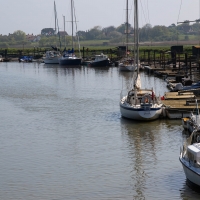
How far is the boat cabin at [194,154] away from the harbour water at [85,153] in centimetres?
137

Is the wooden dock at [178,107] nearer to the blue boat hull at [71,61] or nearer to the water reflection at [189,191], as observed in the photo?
the water reflection at [189,191]

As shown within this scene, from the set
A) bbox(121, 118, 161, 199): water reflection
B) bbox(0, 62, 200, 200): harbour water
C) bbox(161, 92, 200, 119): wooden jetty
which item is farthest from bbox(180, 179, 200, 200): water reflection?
bbox(161, 92, 200, 119): wooden jetty

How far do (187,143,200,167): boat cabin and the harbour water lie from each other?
1.37 metres

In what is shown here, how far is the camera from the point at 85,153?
102ft

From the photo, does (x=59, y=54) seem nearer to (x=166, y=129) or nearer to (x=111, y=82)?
(x=111, y=82)

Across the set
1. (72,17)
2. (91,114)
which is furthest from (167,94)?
(72,17)

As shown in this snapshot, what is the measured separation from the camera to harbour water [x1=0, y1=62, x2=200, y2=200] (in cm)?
2481

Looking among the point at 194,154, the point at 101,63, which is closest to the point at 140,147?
the point at 194,154

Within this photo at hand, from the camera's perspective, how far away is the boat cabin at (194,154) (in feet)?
74.2

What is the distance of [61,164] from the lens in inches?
1142

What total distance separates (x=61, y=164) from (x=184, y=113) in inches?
453

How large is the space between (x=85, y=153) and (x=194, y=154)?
931 cm

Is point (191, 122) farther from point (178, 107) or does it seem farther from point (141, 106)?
point (178, 107)

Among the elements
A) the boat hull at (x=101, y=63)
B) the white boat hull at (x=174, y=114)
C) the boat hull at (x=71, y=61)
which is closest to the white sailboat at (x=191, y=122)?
the white boat hull at (x=174, y=114)
